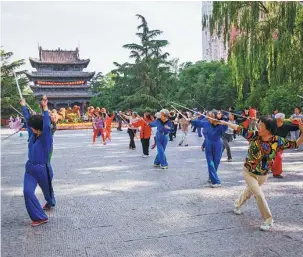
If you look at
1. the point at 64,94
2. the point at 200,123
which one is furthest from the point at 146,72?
the point at 200,123

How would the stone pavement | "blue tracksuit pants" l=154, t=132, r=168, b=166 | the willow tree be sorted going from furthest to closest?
1. the willow tree
2. "blue tracksuit pants" l=154, t=132, r=168, b=166
3. the stone pavement

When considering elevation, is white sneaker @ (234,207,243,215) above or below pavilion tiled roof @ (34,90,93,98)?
below

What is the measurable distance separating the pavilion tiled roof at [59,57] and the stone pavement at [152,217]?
41.6 meters

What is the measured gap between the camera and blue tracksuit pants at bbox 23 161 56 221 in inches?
194

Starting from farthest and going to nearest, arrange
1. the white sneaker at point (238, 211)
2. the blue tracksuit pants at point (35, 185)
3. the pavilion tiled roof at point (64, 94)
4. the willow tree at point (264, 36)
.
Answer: the pavilion tiled roof at point (64, 94) < the willow tree at point (264, 36) < the white sneaker at point (238, 211) < the blue tracksuit pants at point (35, 185)

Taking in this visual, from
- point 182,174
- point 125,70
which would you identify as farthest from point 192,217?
point 125,70

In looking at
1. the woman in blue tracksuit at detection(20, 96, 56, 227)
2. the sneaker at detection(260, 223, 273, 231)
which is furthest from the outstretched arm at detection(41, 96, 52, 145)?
the sneaker at detection(260, 223, 273, 231)

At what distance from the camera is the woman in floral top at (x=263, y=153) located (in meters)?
4.56

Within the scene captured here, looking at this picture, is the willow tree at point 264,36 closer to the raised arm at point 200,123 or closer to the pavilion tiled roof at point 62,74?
the raised arm at point 200,123

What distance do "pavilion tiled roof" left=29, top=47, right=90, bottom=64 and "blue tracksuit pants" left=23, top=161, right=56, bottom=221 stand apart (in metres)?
45.3

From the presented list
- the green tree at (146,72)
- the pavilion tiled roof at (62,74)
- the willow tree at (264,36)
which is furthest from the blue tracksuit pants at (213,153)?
the pavilion tiled roof at (62,74)

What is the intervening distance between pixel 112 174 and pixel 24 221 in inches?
146

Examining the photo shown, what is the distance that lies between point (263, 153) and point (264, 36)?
9.99 meters

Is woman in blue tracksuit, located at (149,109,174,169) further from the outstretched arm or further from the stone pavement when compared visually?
the outstretched arm
